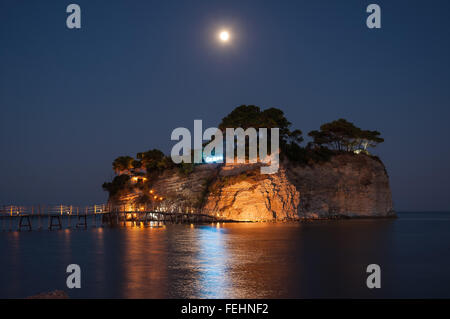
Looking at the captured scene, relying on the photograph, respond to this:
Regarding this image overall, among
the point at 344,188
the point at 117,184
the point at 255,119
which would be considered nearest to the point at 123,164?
the point at 117,184

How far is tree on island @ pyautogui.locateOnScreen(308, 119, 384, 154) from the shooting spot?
73.6 m

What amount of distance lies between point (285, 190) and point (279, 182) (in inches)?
59.4

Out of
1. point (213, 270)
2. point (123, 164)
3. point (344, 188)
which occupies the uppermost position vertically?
point (123, 164)

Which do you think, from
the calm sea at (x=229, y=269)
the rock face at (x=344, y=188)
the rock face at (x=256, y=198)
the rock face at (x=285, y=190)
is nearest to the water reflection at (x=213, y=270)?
the calm sea at (x=229, y=269)

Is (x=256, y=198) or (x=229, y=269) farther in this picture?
(x=256, y=198)

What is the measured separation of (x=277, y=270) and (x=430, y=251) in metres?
16.2

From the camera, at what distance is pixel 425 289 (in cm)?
1611

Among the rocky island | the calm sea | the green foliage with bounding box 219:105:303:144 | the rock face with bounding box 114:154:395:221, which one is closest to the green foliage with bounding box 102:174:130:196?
the rocky island

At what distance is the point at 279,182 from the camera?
192ft

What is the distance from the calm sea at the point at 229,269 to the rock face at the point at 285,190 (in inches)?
1042

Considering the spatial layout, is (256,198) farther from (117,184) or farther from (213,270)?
(213,270)

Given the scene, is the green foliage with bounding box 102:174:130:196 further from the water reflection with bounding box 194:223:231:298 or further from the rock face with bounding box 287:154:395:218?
the water reflection with bounding box 194:223:231:298
